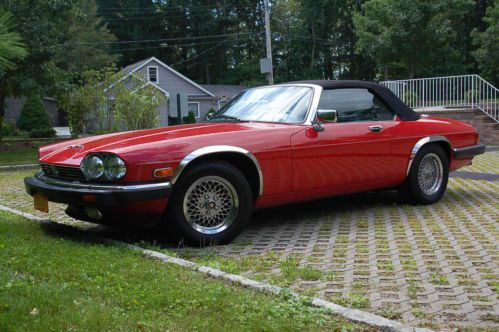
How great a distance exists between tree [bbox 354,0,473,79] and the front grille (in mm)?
21733

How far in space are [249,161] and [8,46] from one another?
2.84 metres

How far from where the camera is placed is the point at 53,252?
450 centimetres

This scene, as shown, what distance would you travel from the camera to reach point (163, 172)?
474 cm

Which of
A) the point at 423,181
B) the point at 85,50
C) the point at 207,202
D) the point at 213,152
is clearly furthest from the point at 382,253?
the point at 85,50

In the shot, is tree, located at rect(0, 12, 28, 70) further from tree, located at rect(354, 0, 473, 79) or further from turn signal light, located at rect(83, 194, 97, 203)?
tree, located at rect(354, 0, 473, 79)

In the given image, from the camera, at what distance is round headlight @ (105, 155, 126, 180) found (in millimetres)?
4637

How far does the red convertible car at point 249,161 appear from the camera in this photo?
471 cm

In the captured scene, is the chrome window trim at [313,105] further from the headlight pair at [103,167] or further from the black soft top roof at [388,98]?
the headlight pair at [103,167]

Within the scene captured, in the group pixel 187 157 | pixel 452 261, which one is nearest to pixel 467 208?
pixel 452 261

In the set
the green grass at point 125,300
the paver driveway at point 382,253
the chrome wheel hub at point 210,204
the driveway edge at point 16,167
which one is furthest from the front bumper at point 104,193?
the driveway edge at point 16,167

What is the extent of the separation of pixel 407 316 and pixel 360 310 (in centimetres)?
27

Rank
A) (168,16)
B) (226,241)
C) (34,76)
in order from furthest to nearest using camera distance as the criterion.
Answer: (168,16)
(34,76)
(226,241)

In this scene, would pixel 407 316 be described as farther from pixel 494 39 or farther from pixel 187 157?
pixel 494 39

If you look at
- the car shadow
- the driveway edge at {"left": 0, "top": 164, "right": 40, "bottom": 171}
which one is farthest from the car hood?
the driveway edge at {"left": 0, "top": 164, "right": 40, "bottom": 171}
